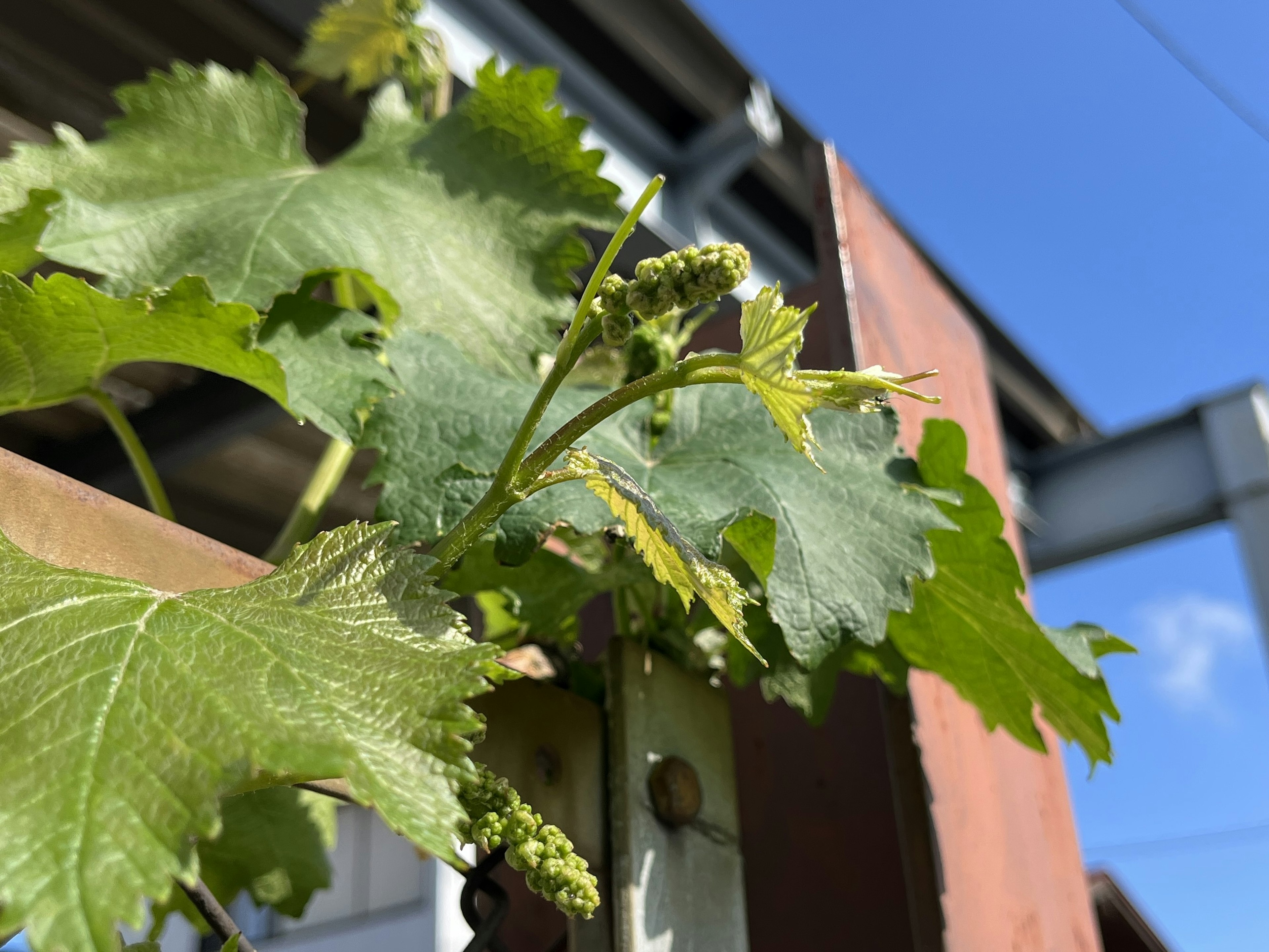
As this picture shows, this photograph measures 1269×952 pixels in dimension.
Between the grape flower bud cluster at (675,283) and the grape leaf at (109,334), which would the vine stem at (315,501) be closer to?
the grape leaf at (109,334)

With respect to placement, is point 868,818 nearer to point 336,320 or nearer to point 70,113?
point 336,320

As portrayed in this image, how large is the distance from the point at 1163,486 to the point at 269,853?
7.70 feet

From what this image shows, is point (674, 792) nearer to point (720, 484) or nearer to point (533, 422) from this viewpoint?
point (720, 484)

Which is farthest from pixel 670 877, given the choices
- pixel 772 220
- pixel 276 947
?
pixel 276 947

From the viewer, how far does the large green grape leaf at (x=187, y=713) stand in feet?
0.95

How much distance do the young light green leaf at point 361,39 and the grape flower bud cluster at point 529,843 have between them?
684mm

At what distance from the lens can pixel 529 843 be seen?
0.42m

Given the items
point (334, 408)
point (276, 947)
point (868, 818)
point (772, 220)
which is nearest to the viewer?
point (334, 408)

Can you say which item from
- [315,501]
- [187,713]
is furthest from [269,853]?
[187,713]

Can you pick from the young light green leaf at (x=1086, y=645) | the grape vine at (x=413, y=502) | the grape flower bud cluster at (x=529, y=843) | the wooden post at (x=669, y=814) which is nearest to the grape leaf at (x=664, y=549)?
the grape vine at (x=413, y=502)

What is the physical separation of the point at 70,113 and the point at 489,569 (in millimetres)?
799

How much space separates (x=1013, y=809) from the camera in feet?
3.21

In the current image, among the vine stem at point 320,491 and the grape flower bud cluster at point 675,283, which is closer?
the grape flower bud cluster at point 675,283

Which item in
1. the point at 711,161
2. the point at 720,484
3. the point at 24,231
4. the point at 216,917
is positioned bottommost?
the point at 216,917
